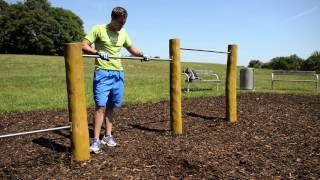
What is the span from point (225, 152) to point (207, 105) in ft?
13.2

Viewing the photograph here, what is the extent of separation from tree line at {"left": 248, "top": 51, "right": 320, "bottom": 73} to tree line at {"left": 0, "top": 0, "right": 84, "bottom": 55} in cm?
2978

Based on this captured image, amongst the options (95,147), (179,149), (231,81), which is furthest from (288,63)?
(95,147)

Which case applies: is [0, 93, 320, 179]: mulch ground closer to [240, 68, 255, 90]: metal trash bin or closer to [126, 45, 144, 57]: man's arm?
[126, 45, 144, 57]: man's arm

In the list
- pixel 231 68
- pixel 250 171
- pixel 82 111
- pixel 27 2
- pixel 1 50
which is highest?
pixel 27 2

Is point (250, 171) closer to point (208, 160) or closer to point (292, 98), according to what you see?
point (208, 160)

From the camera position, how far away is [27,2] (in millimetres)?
69312

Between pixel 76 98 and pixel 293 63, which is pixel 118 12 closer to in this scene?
pixel 76 98

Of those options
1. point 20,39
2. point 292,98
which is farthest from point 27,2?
point 292,98

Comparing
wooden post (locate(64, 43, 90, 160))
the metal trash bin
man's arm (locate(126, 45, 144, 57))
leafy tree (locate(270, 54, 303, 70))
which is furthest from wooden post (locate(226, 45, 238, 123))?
leafy tree (locate(270, 54, 303, 70))

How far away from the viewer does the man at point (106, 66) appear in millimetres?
4535

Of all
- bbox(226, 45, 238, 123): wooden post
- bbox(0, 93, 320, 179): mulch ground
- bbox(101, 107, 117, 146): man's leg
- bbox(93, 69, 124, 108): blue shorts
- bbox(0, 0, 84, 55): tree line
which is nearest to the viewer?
bbox(0, 93, 320, 179): mulch ground

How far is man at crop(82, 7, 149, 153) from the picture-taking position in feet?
14.9

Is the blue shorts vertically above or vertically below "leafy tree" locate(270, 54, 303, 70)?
below

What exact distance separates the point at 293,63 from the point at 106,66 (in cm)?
5042
